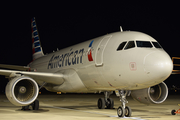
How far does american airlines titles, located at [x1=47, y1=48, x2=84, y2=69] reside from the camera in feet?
36.5

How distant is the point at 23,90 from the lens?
1040cm

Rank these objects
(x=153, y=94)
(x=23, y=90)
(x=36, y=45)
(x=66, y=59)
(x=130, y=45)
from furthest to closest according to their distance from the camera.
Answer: (x=36, y=45)
(x=66, y=59)
(x=153, y=94)
(x=23, y=90)
(x=130, y=45)

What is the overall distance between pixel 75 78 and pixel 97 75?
5.67 ft

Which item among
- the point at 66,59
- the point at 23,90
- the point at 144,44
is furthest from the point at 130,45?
the point at 23,90

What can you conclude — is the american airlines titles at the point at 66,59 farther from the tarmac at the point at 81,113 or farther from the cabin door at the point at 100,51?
the tarmac at the point at 81,113

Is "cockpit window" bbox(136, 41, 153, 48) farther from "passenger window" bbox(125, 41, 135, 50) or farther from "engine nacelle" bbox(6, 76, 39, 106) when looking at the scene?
"engine nacelle" bbox(6, 76, 39, 106)

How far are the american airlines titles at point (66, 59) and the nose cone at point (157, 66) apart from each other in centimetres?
379

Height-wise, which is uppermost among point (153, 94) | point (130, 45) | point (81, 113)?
point (130, 45)

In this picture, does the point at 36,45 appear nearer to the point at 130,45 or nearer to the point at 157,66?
the point at 130,45

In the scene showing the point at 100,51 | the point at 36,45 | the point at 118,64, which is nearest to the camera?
the point at 118,64

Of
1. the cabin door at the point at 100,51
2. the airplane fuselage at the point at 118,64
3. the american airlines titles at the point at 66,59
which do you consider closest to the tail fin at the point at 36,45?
the american airlines titles at the point at 66,59

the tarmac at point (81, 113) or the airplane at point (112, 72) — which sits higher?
the airplane at point (112, 72)

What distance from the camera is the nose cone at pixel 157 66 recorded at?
7.50 meters

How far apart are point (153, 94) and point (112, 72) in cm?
309
